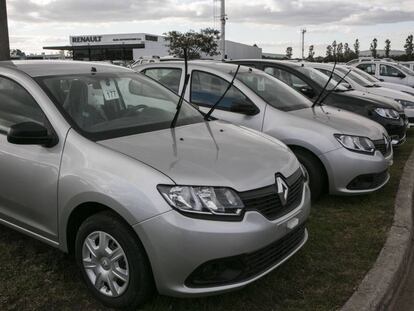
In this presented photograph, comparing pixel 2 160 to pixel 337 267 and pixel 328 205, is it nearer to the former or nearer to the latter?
pixel 337 267

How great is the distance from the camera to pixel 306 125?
530 cm

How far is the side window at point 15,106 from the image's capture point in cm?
357

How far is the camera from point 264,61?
310 inches

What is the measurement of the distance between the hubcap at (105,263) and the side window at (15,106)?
1.03 metres

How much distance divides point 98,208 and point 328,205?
9.65ft

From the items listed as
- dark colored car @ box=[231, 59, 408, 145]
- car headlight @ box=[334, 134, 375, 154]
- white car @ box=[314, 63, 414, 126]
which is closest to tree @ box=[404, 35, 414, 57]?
white car @ box=[314, 63, 414, 126]

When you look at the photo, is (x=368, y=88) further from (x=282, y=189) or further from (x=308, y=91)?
(x=282, y=189)

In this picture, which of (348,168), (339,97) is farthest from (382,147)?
(339,97)

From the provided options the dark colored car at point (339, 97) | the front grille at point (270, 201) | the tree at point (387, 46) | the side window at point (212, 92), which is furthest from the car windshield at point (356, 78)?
the tree at point (387, 46)

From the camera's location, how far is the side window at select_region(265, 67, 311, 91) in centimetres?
779

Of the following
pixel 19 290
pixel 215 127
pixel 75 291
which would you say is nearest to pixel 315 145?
pixel 215 127

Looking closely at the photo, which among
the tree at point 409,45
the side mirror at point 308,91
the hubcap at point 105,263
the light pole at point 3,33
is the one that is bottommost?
the hubcap at point 105,263

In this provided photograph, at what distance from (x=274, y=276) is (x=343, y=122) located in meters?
2.64

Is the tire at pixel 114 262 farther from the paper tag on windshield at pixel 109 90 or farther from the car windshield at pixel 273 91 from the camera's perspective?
the car windshield at pixel 273 91
